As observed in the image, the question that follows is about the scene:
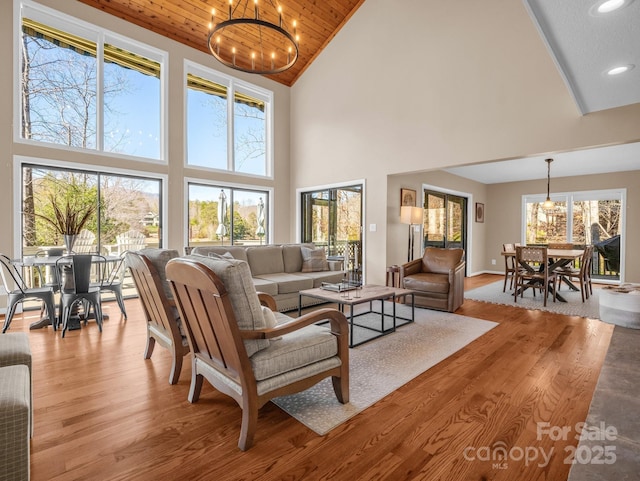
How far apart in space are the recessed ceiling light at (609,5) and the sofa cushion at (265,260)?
440cm

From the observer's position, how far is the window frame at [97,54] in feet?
14.9

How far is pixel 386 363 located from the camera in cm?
283

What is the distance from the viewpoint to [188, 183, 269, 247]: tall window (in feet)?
21.1

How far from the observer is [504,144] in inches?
183

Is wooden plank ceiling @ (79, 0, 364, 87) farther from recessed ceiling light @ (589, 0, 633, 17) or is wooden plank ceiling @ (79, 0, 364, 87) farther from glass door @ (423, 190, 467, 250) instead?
recessed ceiling light @ (589, 0, 633, 17)

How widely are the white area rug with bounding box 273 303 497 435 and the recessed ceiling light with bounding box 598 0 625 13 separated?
2788 millimetres

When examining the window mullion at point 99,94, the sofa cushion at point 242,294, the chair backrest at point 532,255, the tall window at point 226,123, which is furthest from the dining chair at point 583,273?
the window mullion at point 99,94

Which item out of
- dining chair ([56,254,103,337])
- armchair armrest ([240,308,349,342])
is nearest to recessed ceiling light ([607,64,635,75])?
armchair armrest ([240,308,349,342])

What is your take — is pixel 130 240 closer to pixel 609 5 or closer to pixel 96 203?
pixel 96 203

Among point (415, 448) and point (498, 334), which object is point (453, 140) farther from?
point (415, 448)

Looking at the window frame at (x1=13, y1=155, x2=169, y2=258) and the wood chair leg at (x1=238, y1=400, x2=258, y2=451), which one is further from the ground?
the window frame at (x1=13, y1=155, x2=169, y2=258)

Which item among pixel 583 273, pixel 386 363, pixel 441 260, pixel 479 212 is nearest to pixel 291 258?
pixel 441 260

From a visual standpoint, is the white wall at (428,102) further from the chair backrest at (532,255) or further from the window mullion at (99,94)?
the window mullion at (99,94)

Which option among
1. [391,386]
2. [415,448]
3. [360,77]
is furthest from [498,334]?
[360,77]
